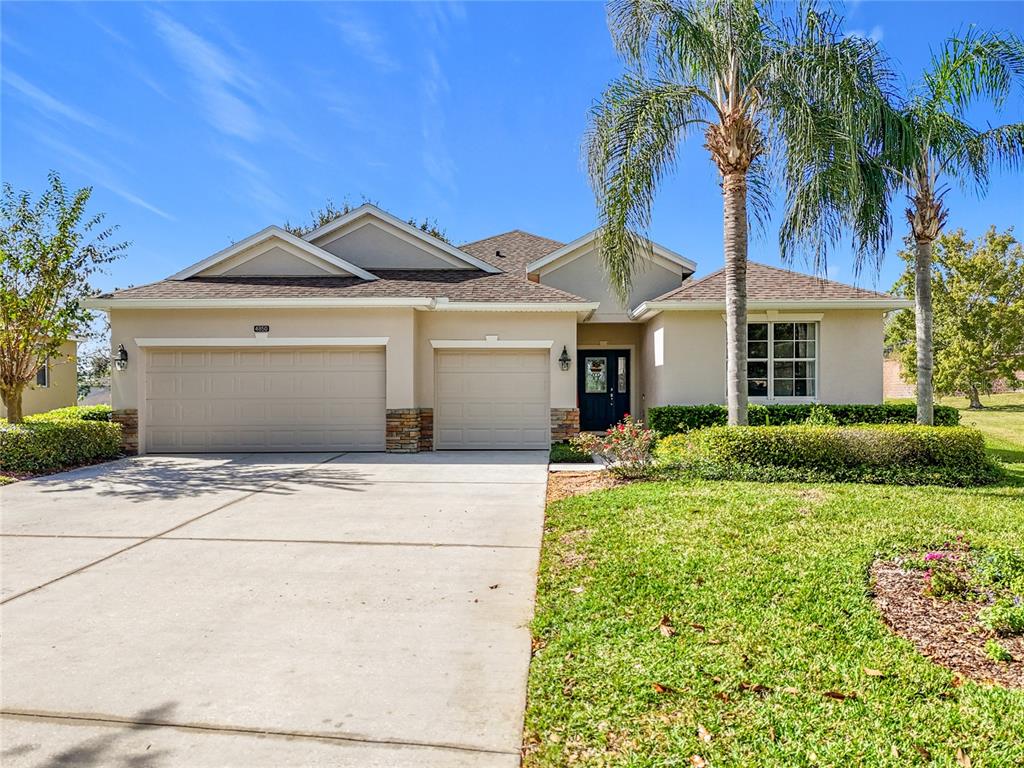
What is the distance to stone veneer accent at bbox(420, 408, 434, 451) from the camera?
500 inches

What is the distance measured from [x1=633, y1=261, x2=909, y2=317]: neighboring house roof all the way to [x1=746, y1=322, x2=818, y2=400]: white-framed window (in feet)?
2.40

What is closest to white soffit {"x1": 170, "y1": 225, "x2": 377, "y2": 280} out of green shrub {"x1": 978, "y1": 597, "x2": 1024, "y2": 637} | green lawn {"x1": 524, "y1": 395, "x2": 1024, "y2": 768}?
green lawn {"x1": 524, "y1": 395, "x2": 1024, "y2": 768}

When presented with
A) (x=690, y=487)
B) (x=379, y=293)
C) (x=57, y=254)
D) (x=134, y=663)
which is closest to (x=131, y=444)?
(x=57, y=254)

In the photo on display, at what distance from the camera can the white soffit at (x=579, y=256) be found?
1536 cm

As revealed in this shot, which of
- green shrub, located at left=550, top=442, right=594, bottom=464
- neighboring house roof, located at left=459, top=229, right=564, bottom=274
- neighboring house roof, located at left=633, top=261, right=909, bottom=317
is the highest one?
neighboring house roof, located at left=459, top=229, right=564, bottom=274

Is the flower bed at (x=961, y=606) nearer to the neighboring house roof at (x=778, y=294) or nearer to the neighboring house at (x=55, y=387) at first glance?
the neighboring house roof at (x=778, y=294)

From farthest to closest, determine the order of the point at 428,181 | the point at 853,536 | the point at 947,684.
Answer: the point at 428,181
the point at 853,536
the point at 947,684

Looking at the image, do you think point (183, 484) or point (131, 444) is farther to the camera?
point (131, 444)

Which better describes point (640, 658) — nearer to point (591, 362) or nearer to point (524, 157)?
point (591, 362)

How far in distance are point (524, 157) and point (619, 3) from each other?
25.4ft

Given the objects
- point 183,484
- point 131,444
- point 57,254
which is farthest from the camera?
point 131,444

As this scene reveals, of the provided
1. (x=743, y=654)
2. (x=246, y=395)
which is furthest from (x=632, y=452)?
(x=246, y=395)

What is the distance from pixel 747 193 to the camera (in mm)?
10078

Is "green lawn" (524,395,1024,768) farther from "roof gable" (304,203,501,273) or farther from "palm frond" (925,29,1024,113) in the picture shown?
"roof gable" (304,203,501,273)
